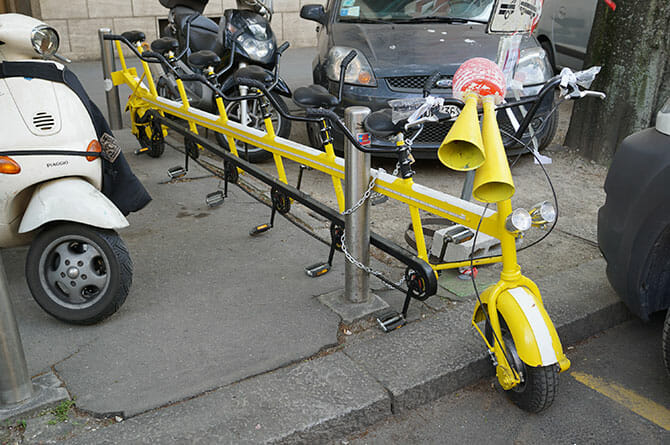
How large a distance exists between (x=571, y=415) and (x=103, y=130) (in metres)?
2.88

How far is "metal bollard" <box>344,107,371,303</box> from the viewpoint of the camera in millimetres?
3023

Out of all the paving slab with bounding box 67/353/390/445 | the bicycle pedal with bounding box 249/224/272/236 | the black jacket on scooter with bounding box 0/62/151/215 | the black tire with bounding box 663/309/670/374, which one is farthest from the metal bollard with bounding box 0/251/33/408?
the black tire with bounding box 663/309/670/374

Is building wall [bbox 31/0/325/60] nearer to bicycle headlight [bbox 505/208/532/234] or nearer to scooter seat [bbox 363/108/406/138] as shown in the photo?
scooter seat [bbox 363/108/406/138]

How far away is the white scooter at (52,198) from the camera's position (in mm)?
3070

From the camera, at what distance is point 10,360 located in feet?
8.21

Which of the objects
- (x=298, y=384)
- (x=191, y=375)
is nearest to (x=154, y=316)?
(x=191, y=375)

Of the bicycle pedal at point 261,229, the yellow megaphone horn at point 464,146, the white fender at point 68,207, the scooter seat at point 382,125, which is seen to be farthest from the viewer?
the bicycle pedal at point 261,229

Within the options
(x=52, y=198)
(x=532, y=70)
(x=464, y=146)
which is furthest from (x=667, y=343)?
(x=532, y=70)

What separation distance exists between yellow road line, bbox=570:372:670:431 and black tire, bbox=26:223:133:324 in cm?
236

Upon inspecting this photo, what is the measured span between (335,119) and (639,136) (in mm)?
1573

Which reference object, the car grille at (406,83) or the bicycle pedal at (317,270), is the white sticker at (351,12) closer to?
the car grille at (406,83)

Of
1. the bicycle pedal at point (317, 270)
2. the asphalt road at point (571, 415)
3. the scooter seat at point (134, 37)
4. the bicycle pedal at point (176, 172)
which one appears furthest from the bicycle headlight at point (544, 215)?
the scooter seat at point (134, 37)

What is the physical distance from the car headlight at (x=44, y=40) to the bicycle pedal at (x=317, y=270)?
75.6 inches

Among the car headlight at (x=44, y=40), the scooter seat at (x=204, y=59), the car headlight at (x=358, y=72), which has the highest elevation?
the car headlight at (x=44, y=40)
